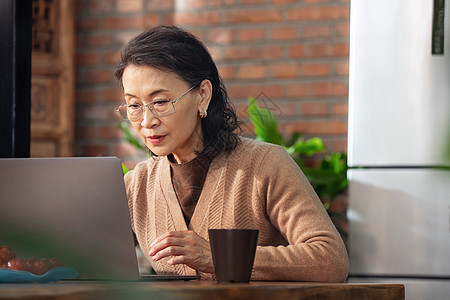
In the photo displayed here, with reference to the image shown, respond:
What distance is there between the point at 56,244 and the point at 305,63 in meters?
2.38

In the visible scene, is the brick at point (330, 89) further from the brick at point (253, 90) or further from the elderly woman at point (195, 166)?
the elderly woman at point (195, 166)

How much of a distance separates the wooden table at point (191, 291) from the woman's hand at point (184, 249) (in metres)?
0.24

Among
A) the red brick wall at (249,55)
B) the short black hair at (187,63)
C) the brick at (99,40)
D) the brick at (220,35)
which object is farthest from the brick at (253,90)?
the short black hair at (187,63)

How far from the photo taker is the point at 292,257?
1314mm

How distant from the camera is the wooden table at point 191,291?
67 centimetres

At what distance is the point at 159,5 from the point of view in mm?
3523

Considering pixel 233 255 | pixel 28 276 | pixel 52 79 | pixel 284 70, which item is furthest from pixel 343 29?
pixel 28 276

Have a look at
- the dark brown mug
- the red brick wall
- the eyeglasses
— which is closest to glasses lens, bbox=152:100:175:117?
the eyeglasses

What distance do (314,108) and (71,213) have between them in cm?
232

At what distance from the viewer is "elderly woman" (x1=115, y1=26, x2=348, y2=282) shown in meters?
1.57

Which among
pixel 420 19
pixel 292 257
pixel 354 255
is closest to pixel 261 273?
pixel 292 257

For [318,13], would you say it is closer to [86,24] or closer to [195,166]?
[86,24]

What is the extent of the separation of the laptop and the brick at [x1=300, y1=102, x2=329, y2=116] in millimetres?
2274

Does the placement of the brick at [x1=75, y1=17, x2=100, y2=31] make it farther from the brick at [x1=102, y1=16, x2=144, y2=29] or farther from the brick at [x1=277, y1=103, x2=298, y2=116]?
the brick at [x1=277, y1=103, x2=298, y2=116]
